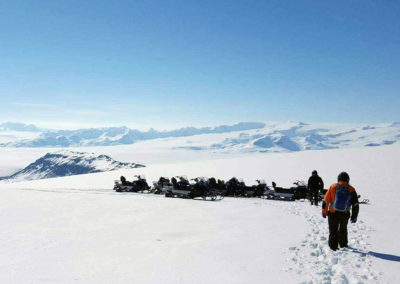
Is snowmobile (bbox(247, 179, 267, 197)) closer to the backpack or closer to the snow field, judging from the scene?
the snow field

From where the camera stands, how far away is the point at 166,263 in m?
7.12

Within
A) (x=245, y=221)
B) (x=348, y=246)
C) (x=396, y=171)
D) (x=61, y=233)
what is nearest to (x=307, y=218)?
(x=245, y=221)

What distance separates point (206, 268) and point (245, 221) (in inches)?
211

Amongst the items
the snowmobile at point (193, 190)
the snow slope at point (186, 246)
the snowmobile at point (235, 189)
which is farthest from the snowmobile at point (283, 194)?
the snow slope at point (186, 246)

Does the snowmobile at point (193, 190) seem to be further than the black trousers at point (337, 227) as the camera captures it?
Yes

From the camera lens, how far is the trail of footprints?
6.19 meters

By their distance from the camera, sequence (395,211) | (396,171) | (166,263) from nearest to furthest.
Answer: (166,263) < (395,211) < (396,171)

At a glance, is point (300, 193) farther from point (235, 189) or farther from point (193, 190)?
point (193, 190)

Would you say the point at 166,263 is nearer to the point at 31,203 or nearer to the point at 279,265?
the point at 279,265

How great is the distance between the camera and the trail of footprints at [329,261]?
20.3 ft

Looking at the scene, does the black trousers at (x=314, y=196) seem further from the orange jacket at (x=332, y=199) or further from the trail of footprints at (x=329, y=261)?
the orange jacket at (x=332, y=199)

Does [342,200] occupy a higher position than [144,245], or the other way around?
[342,200]

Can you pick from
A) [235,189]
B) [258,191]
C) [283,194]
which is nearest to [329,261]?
[283,194]

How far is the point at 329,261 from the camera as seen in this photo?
7160 mm
